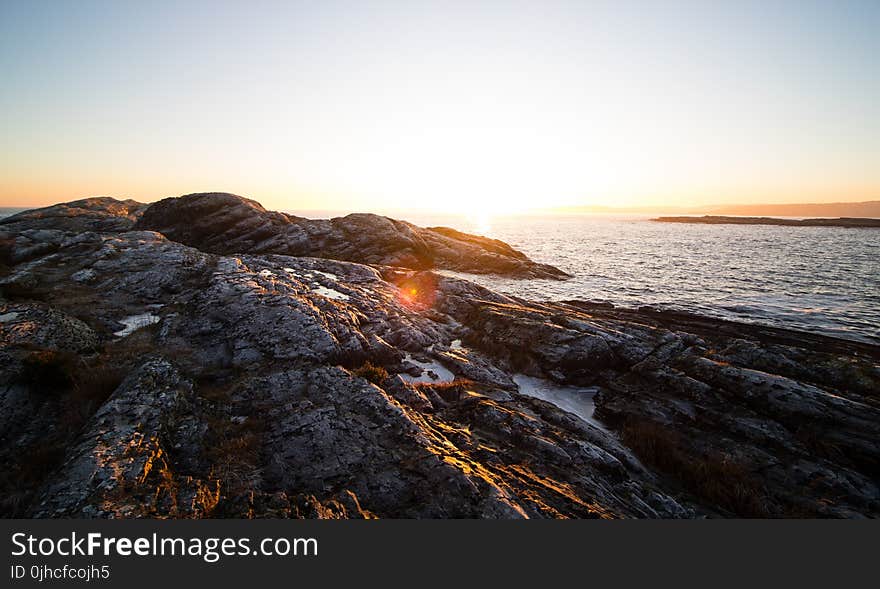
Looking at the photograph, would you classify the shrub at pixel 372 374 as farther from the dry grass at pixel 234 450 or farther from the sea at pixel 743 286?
the sea at pixel 743 286

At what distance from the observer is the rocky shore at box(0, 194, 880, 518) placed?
9172mm

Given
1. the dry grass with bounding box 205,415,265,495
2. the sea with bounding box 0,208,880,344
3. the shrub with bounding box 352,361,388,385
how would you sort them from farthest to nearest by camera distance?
the sea with bounding box 0,208,880,344, the shrub with bounding box 352,361,388,385, the dry grass with bounding box 205,415,265,495

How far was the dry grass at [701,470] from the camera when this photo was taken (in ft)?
37.9

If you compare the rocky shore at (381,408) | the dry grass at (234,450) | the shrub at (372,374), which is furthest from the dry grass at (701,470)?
the dry grass at (234,450)

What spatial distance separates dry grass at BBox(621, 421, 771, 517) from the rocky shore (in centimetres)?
7

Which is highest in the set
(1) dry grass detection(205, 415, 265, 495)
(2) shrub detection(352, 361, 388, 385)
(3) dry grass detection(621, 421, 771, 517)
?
(2) shrub detection(352, 361, 388, 385)

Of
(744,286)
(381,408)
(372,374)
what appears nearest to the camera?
(381,408)

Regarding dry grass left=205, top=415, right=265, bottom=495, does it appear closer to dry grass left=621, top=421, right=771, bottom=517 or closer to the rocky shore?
the rocky shore

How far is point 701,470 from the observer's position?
→ 41.8ft

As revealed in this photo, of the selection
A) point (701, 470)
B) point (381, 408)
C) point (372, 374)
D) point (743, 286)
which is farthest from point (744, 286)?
point (381, 408)

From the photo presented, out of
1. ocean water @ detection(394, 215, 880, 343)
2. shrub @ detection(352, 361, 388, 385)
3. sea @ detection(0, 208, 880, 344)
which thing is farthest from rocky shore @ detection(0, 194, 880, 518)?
ocean water @ detection(394, 215, 880, 343)

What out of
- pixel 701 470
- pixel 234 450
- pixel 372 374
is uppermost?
pixel 372 374

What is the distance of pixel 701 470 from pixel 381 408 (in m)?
11.8

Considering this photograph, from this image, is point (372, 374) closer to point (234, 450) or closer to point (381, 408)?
point (381, 408)
